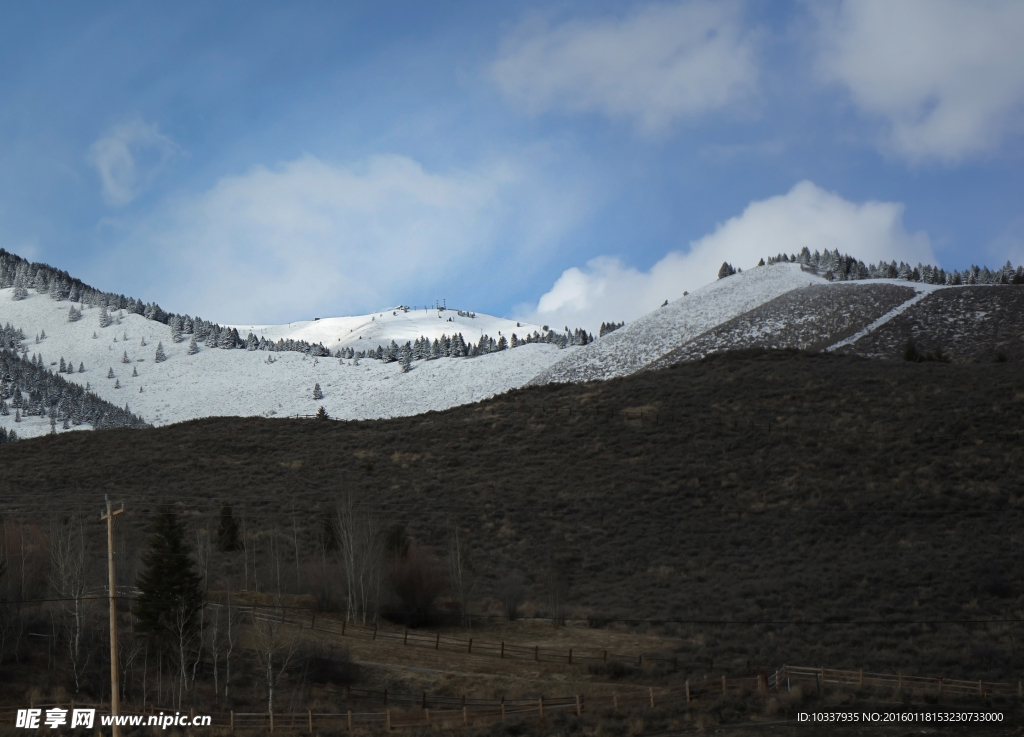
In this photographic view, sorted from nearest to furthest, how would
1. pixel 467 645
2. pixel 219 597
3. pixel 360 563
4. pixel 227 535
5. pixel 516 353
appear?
pixel 467 645
pixel 219 597
pixel 360 563
pixel 227 535
pixel 516 353

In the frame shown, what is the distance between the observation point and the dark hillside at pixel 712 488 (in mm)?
33969

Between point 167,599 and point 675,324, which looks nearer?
point 167,599

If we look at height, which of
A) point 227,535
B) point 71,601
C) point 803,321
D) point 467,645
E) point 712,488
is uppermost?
point 803,321

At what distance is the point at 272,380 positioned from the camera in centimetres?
16538

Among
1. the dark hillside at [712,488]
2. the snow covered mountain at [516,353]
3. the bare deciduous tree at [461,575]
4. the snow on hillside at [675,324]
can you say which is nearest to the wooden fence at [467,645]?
the bare deciduous tree at [461,575]

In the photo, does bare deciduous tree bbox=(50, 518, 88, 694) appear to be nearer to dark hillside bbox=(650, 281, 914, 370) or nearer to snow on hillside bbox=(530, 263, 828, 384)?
dark hillside bbox=(650, 281, 914, 370)

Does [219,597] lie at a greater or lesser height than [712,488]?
lesser

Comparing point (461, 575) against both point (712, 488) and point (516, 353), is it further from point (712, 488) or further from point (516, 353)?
point (516, 353)

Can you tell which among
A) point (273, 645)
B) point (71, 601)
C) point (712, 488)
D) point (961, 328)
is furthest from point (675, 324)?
point (273, 645)

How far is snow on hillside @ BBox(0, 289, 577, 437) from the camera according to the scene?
449 ft

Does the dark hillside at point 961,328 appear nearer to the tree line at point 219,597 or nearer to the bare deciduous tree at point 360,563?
the tree line at point 219,597

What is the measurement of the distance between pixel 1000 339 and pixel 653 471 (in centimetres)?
5048

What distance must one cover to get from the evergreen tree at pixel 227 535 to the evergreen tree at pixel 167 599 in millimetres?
13358

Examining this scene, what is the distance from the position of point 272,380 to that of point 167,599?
141 m
